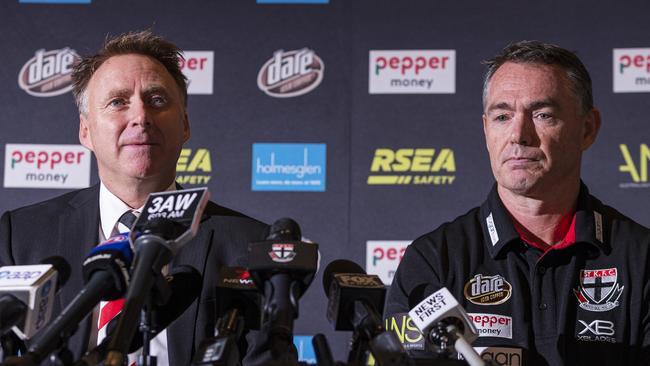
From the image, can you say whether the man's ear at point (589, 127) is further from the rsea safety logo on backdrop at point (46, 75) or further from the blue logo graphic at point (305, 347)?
the rsea safety logo on backdrop at point (46, 75)

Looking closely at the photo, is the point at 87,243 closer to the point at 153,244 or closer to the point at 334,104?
the point at 153,244

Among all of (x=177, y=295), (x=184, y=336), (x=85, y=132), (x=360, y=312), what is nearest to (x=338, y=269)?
(x=360, y=312)

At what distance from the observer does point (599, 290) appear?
77.2 inches

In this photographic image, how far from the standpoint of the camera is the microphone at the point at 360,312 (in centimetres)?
A: 113

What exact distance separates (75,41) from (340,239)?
4.92 ft

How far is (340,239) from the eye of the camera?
11.8ft

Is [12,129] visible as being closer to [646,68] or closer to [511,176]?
[511,176]

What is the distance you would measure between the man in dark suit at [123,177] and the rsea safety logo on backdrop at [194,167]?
1.45 metres

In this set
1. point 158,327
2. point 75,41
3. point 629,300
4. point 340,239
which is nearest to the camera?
point 158,327

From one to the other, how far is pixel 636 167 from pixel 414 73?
1.01 m

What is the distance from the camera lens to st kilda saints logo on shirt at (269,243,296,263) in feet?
4.04

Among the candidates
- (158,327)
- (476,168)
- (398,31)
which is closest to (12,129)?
(398,31)

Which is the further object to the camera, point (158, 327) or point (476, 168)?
point (476, 168)

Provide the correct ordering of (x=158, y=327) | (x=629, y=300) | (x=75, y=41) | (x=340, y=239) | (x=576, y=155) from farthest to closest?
(x=75, y=41)
(x=340, y=239)
(x=576, y=155)
(x=629, y=300)
(x=158, y=327)
